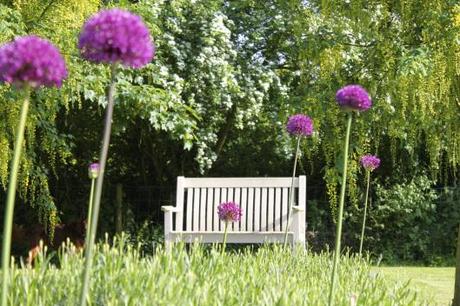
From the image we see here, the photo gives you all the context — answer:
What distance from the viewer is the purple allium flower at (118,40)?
136 cm

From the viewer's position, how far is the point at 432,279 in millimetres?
7484

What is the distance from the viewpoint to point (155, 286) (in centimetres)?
268

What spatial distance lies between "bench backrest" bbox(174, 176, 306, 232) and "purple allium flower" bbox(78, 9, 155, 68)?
5.07m

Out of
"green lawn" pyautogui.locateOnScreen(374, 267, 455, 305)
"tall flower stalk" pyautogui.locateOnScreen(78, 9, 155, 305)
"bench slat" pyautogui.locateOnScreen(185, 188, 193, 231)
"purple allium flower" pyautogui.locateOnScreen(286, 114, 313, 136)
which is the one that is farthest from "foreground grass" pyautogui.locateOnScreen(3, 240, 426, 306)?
"bench slat" pyautogui.locateOnScreen(185, 188, 193, 231)

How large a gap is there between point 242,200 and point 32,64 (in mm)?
5427

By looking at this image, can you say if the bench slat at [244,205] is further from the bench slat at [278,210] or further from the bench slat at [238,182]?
the bench slat at [278,210]

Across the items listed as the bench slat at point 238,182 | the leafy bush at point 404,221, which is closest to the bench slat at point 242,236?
the bench slat at point 238,182

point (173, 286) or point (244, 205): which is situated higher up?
point (244, 205)

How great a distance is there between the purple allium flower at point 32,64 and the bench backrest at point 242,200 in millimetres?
5146

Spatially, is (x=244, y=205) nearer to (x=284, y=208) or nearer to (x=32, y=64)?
(x=284, y=208)

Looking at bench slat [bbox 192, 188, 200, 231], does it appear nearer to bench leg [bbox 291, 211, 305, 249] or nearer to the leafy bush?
bench leg [bbox 291, 211, 305, 249]

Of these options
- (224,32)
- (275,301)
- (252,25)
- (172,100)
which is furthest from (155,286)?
(252,25)

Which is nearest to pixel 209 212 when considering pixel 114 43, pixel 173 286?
pixel 173 286

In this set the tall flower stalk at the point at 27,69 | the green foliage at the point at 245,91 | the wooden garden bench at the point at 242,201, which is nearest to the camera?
the tall flower stalk at the point at 27,69
